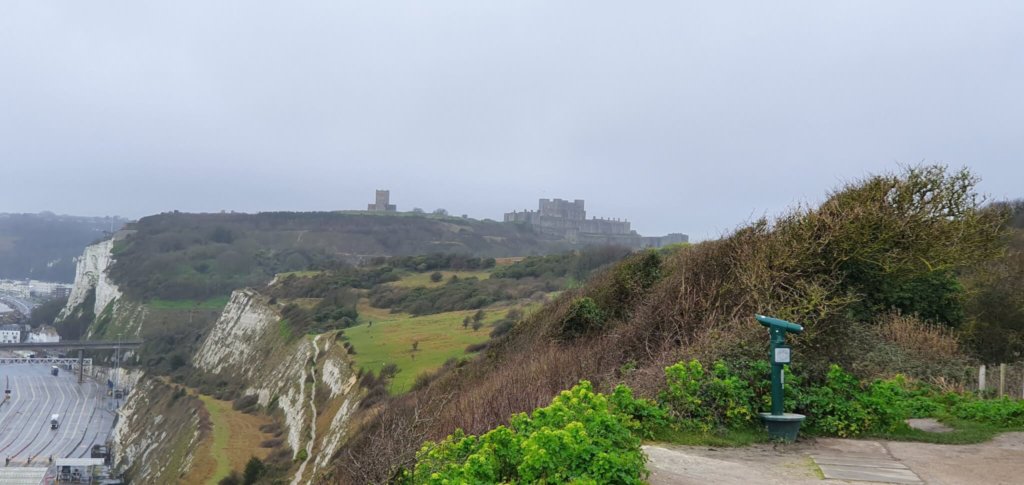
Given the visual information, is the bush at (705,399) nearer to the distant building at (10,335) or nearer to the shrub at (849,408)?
the shrub at (849,408)

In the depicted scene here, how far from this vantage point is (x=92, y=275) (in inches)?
5172

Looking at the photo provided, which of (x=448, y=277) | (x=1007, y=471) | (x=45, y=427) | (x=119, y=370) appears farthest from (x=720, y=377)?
(x=119, y=370)

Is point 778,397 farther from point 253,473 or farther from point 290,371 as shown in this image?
point 290,371

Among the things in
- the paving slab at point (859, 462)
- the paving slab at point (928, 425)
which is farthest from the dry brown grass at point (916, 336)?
the paving slab at point (859, 462)

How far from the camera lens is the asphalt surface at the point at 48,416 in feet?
183

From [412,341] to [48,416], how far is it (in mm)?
52155

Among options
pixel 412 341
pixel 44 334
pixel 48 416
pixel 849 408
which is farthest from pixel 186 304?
pixel 849 408

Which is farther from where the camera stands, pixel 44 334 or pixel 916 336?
pixel 44 334

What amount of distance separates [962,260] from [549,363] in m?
8.66

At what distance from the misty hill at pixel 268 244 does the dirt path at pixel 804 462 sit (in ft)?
334

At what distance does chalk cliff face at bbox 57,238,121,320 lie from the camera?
119 metres

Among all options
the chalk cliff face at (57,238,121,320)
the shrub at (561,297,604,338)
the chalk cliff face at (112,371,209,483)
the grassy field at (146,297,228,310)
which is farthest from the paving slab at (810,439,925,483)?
the chalk cliff face at (57,238,121,320)

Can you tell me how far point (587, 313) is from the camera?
62.3ft

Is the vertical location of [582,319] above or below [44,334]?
above
